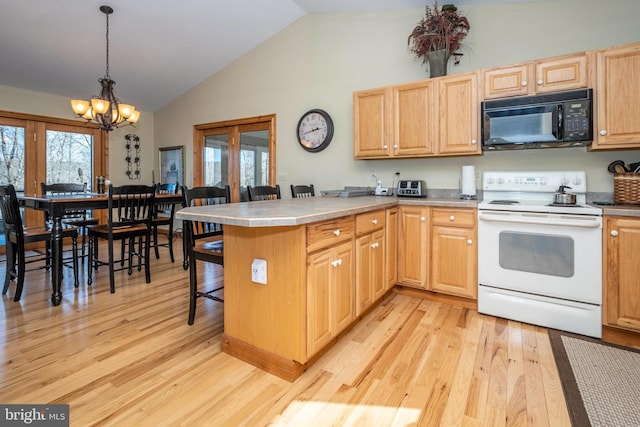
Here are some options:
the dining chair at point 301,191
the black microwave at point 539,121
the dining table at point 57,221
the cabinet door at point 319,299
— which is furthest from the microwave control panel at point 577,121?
the dining table at point 57,221

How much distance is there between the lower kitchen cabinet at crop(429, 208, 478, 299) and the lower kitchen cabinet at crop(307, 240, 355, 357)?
3.36ft

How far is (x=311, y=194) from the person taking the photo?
366 cm

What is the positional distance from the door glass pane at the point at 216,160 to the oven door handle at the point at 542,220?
3.99 meters

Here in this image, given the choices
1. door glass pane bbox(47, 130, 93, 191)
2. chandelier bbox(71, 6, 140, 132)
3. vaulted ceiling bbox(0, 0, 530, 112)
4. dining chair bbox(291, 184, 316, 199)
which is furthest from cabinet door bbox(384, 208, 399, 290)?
door glass pane bbox(47, 130, 93, 191)

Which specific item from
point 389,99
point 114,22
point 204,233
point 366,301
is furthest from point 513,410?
point 114,22

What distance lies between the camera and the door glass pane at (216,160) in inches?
205

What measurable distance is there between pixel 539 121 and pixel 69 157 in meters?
6.36

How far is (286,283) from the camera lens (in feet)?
5.46

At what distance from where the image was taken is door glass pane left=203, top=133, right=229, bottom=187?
520 cm

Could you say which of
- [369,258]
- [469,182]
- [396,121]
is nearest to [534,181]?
[469,182]

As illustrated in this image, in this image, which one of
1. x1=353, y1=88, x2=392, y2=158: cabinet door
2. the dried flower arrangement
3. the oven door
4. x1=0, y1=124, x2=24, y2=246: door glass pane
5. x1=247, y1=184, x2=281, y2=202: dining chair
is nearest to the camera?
the oven door

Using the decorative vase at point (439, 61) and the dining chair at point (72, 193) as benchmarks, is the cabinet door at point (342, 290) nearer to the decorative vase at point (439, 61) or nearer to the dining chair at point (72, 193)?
the decorative vase at point (439, 61)

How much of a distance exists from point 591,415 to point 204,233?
2556mm

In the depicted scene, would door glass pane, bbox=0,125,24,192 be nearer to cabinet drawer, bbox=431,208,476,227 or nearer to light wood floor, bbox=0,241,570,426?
light wood floor, bbox=0,241,570,426
